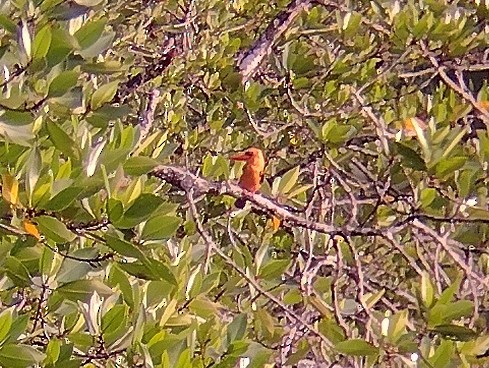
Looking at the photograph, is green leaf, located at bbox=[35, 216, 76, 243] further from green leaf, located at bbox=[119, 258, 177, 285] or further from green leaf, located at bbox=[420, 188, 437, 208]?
green leaf, located at bbox=[420, 188, 437, 208]

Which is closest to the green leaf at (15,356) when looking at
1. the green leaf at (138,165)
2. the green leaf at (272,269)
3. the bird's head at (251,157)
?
the green leaf at (138,165)

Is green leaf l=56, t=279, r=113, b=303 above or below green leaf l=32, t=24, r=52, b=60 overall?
below

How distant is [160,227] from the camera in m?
0.84

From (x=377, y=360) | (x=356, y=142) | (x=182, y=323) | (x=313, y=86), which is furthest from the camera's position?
(x=313, y=86)

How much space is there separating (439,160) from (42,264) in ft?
2.59

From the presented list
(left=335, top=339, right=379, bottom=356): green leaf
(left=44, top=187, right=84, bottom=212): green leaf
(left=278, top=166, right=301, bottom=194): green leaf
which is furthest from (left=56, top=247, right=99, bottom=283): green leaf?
(left=278, top=166, right=301, bottom=194): green leaf

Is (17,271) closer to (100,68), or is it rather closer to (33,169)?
(33,169)

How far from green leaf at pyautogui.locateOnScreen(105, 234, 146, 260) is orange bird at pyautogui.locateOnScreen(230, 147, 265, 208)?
2.79 feet

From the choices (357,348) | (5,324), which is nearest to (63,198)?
(5,324)

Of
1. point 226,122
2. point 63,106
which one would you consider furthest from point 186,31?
point 63,106

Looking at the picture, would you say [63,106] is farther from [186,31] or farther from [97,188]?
[186,31]

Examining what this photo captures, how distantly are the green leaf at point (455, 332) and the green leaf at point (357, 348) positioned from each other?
0.37 feet

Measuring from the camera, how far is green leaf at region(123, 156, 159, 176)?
87 cm

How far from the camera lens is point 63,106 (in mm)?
886
